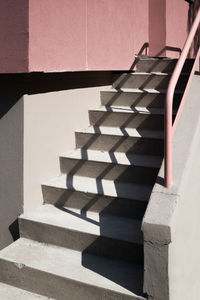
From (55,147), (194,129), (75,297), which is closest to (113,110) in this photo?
(55,147)

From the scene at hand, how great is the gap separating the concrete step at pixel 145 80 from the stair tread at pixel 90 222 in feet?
6.56

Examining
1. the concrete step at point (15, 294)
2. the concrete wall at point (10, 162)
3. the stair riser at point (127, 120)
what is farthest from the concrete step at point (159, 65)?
the concrete step at point (15, 294)

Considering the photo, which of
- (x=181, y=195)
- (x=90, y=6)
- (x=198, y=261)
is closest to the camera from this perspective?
(x=181, y=195)

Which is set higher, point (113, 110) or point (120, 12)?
point (120, 12)

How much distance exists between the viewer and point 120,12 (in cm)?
493

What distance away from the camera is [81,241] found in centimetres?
340

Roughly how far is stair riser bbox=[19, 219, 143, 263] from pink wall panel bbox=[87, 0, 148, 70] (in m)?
1.78

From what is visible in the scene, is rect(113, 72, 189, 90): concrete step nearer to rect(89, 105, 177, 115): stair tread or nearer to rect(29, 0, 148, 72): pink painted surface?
rect(29, 0, 148, 72): pink painted surface

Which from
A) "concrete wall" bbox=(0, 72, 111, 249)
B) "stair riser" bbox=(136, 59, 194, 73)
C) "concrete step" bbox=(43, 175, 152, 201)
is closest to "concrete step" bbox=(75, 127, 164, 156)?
"concrete wall" bbox=(0, 72, 111, 249)

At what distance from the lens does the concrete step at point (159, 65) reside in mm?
5207

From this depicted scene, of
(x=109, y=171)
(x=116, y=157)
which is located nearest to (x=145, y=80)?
(x=116, y=157)

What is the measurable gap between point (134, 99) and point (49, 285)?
2.52 meters

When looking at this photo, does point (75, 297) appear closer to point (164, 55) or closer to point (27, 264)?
point (27, 264)

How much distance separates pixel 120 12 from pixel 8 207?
2.72m
